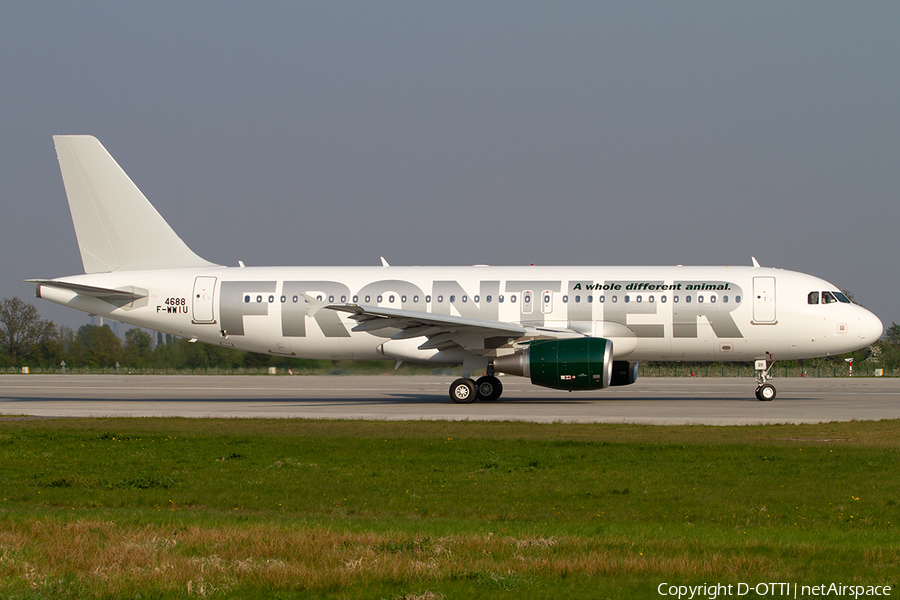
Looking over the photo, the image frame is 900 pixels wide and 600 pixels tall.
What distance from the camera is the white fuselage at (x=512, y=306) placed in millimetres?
25828

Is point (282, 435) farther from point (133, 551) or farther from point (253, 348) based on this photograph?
point (253, 348)

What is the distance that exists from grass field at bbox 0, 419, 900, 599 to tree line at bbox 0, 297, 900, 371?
26314 millimetres

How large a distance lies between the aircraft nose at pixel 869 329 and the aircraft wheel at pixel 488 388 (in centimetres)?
1112

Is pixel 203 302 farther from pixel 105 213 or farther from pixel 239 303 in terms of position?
pixel 105 213

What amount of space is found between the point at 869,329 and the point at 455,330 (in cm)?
1263

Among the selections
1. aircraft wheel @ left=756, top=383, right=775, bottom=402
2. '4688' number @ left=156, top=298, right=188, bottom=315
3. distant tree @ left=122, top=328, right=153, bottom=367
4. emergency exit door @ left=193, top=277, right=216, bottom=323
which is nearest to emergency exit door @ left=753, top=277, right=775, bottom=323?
aircraft wheel @ left=756, top=383, right=775, bottom=402

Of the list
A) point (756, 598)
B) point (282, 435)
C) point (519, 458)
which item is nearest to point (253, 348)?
point (282, 435)

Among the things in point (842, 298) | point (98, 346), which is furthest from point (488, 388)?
point (98, 346)

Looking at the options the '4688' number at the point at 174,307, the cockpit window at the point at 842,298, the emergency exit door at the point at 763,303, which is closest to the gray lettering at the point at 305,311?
the '4688' number at the point at 174,307

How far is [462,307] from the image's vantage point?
26.5 m

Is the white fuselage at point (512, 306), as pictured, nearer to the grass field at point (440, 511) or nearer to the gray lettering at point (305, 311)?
the gray lettering at point (305, 311)

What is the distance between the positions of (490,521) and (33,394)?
27.8 metres

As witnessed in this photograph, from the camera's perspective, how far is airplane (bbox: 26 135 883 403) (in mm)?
25766

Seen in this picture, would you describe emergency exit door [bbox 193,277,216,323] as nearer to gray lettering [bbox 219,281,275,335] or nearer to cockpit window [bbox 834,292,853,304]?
gray lettering [bbox 219,281,275,335]
